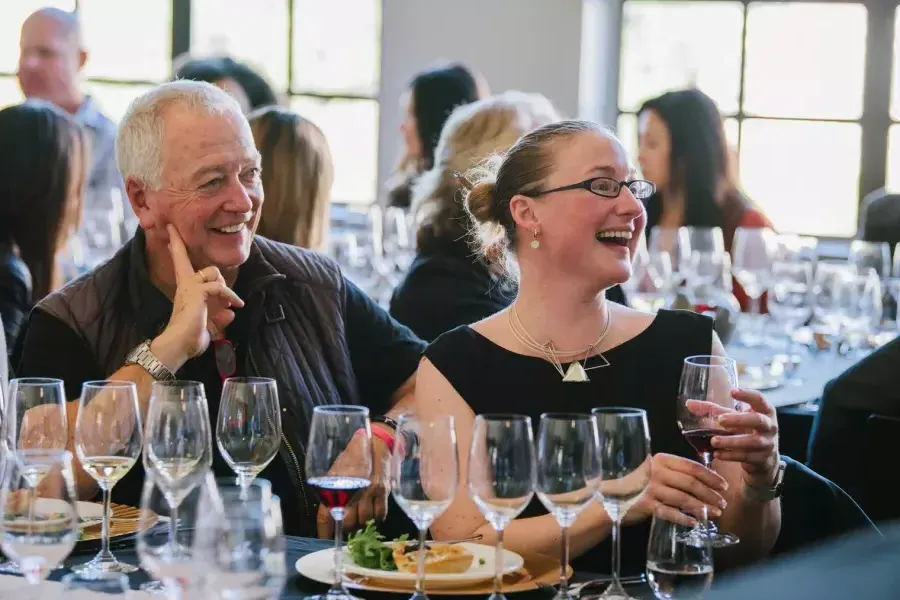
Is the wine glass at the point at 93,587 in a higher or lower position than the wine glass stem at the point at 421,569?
higher

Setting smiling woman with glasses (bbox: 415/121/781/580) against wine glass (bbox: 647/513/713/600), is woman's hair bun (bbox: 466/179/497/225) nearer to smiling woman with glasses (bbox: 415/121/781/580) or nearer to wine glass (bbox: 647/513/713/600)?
smiling woman with glasses (bbox: 415/121/781/580)

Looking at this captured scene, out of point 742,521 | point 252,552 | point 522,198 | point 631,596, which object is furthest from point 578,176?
point 252,552

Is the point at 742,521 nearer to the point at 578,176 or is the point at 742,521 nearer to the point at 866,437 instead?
the point at 578,176

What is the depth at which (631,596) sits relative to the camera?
1.78 m

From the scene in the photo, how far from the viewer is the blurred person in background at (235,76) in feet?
22.5

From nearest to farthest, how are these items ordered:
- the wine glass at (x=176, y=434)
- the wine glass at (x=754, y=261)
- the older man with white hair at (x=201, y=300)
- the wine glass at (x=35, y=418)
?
the wine glass at (x=176, y=434)
the wine glass at (x=35, y=418)
the older man with white hair at (x=201, y=300)
the wine glass at (x=754, y=261)

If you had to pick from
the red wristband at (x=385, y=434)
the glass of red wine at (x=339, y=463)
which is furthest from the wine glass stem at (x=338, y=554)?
the red wristband at (x=385, y=434)

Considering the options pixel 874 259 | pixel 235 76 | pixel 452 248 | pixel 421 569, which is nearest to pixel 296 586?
pixel 421 569

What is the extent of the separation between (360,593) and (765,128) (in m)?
6.44

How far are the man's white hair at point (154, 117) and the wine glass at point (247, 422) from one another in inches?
32.0

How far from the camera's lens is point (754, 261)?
208 inches

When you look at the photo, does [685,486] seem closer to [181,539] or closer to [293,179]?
[181,539]

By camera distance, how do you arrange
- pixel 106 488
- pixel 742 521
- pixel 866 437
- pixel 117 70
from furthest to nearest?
pixel 117 70 → pixel 866 437 → pixel 742 521 → pixel 106 488

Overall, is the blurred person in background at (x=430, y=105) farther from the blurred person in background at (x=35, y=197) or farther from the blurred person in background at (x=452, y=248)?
the blurred person in background at (x=452, y=248)
